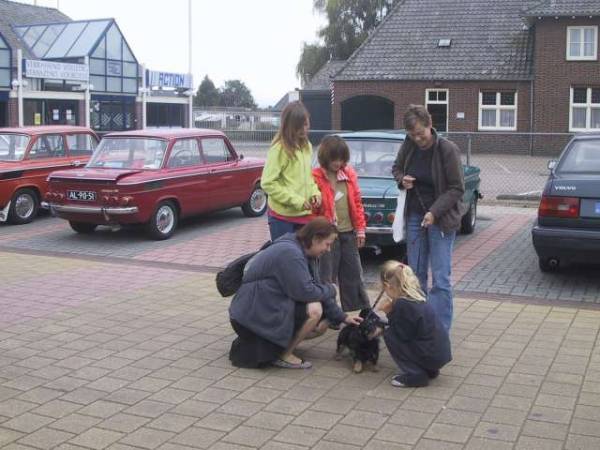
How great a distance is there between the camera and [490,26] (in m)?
36.8

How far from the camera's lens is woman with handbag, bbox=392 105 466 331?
6051mm

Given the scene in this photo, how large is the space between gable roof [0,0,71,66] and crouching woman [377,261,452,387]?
34.0m

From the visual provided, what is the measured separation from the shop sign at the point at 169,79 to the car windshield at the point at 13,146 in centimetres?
2895

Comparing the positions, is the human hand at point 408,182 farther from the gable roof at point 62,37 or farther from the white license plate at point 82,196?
the gable roof at point 62,37

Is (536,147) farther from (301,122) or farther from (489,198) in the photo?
(301,122)

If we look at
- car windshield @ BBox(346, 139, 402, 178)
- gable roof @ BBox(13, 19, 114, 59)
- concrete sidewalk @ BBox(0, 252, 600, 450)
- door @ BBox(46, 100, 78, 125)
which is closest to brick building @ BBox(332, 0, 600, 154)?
gable roof @ BBox(13, 19, 114, 59)

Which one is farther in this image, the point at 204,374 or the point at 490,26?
the point at 490,26

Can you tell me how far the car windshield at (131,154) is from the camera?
12.3 m

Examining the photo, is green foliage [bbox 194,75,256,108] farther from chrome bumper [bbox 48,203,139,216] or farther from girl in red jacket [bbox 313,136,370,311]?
girl in red jacket [bbox 313,136,370,311]

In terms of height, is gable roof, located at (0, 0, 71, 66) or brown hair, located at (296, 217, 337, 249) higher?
gable roof, located at (0, 0, 71, 66)

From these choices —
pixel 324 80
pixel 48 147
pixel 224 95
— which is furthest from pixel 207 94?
pixel 48 147

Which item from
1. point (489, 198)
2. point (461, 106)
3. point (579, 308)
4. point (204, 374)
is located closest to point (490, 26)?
point (461, 106)

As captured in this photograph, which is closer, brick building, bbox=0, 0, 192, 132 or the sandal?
the sandal

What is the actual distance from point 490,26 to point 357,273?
32453 mm
